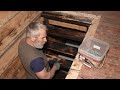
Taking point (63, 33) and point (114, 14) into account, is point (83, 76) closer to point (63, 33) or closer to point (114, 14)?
point (63, 33)

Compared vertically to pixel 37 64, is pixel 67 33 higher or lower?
lower

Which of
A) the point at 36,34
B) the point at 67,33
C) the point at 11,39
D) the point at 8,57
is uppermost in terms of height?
the point at 36,34

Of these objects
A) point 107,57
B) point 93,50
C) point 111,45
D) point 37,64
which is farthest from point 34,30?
point 111,45

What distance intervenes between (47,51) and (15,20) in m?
1.45

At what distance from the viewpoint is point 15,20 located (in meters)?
3.49

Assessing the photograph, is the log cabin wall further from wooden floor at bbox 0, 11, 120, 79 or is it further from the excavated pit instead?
the excavated pit

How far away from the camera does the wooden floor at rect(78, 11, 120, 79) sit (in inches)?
113

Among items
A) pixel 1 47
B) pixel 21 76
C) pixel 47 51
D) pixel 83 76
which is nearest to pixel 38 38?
pixel 1 47

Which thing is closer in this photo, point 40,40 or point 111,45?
point 40,40

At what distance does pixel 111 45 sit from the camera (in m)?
3.43

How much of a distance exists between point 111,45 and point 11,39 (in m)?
1.87

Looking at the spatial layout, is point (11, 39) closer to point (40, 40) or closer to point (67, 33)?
point (40, 40)

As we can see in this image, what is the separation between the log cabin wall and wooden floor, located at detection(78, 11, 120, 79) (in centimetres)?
134

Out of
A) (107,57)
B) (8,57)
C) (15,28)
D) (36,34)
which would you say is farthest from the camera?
(15,28)
